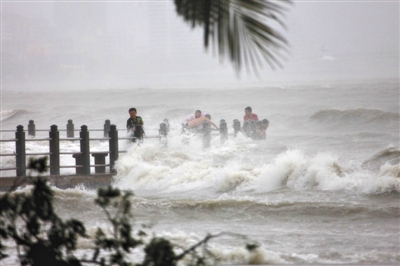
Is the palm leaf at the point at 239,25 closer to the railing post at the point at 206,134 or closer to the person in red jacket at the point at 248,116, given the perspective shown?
the railing post at the point at 206,134

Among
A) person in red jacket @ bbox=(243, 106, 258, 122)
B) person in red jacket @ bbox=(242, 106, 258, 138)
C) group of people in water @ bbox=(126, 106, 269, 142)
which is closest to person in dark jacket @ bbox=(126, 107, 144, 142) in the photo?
group of people in water @ bbox=(126, 106, 269, 142)

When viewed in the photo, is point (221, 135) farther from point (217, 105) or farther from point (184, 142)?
point (217, 105)

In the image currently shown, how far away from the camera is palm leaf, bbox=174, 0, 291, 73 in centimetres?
190

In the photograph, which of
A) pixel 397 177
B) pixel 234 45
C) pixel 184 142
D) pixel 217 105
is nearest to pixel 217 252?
pixel 234 45

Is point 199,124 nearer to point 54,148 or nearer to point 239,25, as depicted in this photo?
point 54,148

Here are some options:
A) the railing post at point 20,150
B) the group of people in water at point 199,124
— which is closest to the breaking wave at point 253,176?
the group of people in water at point 199,124

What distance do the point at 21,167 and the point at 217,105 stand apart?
3168cm

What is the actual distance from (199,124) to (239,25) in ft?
43.2

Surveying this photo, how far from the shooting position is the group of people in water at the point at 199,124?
1120 cm

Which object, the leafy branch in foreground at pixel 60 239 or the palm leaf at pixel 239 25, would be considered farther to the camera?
the leafy branch in foreground at pixel 60 239

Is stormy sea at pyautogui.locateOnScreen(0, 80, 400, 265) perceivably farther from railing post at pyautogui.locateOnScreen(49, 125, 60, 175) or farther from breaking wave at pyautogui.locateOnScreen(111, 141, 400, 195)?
railing post at pyautogui.locateOnScreen(49, 125, 60, 175)

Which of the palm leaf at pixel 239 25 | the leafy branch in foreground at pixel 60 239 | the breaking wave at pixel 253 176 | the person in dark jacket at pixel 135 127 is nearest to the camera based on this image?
the palm leaf at pixel 239 25

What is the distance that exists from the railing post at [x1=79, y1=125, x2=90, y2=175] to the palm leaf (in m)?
8.25

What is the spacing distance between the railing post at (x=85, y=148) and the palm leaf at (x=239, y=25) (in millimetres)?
8253
